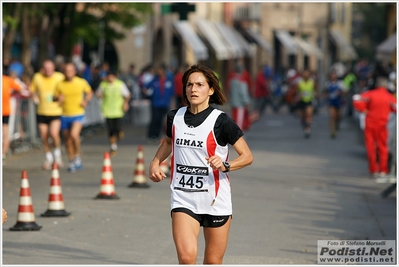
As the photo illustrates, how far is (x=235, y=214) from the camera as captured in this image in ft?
37.5

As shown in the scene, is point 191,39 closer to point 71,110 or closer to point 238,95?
point 238,95

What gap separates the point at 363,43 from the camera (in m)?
108

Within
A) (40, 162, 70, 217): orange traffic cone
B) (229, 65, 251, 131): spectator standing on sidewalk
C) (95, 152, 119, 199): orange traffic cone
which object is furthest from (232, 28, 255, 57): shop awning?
(40, 162, 70, 217): orange traffic cone

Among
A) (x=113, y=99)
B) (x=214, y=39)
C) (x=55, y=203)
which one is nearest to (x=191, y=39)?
(x=214, y=39)

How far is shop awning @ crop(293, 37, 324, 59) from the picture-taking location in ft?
235

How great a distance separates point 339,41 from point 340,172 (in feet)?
207

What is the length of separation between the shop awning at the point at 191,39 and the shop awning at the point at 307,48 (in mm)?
24920

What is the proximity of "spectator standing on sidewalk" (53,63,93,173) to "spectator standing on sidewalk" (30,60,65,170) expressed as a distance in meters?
0.13

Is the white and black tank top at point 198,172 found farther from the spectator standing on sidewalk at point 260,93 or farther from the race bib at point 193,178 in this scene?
the spectator standing on sidewalk at point 260,93

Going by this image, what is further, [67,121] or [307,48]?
[307,48]

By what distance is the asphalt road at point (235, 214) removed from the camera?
349 inches

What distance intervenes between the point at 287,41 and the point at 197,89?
209 feet

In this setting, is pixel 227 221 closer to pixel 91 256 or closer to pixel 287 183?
pixel 91 256

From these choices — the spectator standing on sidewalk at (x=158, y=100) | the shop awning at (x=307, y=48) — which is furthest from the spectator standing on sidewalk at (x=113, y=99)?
the shop awning at (x=307, y=48)
